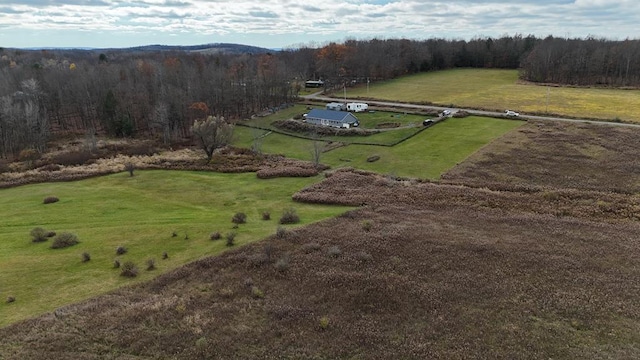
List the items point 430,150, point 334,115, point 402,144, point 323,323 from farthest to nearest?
point 334,115
point 402,144
point 430,150
point 323,323

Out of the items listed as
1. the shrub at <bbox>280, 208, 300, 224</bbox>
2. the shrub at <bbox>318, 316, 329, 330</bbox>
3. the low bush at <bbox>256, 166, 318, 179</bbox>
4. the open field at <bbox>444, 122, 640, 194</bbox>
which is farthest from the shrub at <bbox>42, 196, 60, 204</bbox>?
the open field at <bbox>444, 122, 640, 194</bbox>

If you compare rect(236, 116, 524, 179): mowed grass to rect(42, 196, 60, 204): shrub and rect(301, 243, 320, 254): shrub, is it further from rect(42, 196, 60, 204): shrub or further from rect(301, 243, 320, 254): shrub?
rect(42, 196, 60, 204): shrub

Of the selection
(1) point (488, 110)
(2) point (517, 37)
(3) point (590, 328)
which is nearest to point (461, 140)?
(1) point (488, 110)

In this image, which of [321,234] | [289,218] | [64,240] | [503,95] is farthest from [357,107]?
[64,240]

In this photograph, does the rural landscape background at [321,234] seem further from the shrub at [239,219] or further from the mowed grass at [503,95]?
the mowed grass at [503,95]

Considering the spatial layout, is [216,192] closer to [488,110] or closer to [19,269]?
[19,269]

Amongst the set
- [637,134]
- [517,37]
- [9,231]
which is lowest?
→ [9,231]

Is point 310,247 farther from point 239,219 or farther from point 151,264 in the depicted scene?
point 151,264
